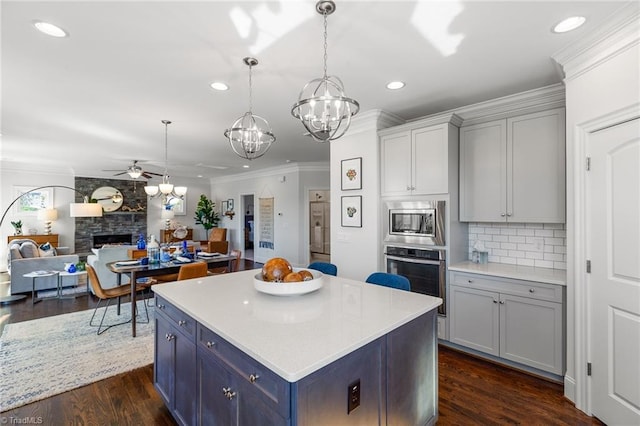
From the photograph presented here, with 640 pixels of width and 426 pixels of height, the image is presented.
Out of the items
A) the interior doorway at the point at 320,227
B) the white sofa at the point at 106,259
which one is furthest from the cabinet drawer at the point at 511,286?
the interior doorway at the point at 320,227

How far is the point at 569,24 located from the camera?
195cm

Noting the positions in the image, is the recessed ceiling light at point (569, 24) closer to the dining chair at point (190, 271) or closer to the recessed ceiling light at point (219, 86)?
the recessed ceiling light at point (219, 86)

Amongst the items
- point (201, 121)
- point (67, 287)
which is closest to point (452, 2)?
point (201, 121)

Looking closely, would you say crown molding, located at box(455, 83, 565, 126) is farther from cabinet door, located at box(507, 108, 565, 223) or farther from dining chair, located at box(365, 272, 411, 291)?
dining chair, located at box(365, 272, 411, 291)

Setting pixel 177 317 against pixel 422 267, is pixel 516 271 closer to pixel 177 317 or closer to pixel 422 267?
pixel 422 267

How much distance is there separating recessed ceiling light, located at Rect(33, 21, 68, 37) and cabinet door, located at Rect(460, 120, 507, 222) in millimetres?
3569

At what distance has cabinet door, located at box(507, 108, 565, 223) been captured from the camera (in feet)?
8.96

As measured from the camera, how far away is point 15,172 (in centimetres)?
760

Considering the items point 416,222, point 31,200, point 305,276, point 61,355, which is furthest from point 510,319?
point 31,200

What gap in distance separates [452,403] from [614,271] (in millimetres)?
1434

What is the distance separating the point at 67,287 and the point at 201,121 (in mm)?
4187

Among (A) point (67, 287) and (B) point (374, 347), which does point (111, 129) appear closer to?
(A) point (67, 287)

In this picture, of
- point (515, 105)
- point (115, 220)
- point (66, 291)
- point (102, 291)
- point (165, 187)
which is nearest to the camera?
point (515, 105)

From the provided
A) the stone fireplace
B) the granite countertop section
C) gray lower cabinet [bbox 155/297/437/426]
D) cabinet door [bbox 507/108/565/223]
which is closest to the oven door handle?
the granite countertop section
